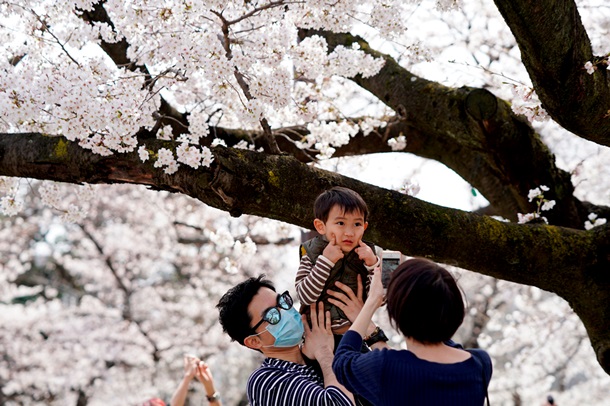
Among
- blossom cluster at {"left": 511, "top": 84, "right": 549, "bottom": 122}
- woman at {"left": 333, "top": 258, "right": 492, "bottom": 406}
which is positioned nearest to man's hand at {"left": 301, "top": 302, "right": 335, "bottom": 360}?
woman at {"left": 333, "top": 258, "right": 492, "bottom": 406}

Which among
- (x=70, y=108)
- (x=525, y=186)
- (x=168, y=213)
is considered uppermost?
(x=168, y=213)

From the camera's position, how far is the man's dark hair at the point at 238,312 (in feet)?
8.30

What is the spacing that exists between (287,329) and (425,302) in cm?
83

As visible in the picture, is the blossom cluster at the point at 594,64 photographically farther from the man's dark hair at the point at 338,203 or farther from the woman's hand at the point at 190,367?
the woman's hand at the point at 190,367

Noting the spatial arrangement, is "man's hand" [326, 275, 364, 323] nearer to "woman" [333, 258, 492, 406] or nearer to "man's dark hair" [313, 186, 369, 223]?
"man's dark hair" [313, 186, 369, 223]

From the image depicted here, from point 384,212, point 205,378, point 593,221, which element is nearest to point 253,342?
point 384,212

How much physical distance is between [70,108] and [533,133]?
3.16 meters

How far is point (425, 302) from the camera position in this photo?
182 centimetres

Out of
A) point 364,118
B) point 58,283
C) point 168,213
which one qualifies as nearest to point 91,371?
point 168,213

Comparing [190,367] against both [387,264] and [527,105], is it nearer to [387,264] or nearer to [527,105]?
[387,264]

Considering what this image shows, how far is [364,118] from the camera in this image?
556 centimetres

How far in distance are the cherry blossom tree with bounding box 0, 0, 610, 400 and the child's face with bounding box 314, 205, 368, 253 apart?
0.62 m

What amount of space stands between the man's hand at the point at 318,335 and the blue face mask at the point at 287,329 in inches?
1.8

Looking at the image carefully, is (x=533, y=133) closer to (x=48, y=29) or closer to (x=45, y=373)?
(x=48, y=29)
